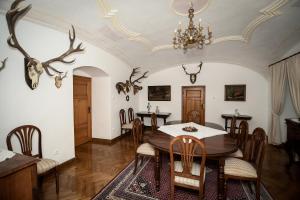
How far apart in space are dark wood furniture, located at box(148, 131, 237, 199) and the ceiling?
2.24 metres

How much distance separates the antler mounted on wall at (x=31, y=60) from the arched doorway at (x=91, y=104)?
4.51ft

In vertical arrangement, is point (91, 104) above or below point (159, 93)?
below

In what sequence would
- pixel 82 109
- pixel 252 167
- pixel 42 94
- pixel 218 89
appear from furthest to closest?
pixel 218 89 < pixel 82 109 < pixel 42 94 < pixel 252 167

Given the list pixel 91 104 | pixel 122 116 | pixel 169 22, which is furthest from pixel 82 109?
pixel 169 22

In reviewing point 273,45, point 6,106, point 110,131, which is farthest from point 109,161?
point 273,45

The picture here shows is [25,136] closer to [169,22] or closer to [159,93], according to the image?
[169,22]

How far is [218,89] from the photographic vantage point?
5547 millimetres

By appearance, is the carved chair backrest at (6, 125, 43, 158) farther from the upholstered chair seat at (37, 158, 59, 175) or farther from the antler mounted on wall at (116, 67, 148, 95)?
the antler mounted on wall at (116, 67, 148, 95)

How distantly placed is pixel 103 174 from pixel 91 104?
103 inches

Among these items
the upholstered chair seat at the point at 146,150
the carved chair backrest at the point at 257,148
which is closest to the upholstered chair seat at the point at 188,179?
the upholstered chair seat at the point at 146,150

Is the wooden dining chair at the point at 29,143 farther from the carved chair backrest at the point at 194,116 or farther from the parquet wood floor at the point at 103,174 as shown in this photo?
the carved chair backrest at the point at 194,116

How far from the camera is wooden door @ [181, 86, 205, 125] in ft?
18.9

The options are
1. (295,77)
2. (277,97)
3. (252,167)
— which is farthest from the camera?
(277,97)

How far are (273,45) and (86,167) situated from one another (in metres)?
5.19
